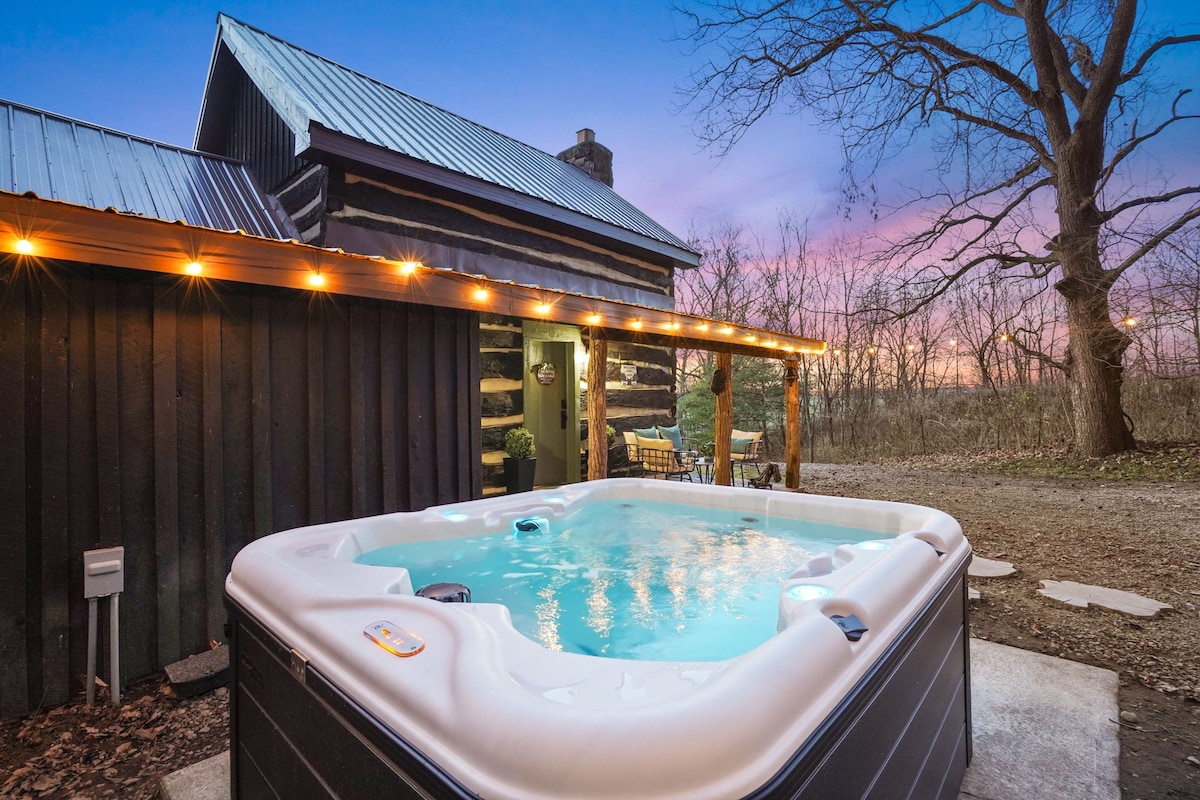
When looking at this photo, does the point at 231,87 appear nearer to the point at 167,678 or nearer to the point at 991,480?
the point at 167,678

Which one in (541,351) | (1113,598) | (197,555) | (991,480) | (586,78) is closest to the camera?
(197,555)

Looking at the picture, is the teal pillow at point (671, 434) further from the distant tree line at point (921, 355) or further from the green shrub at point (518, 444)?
the distant tree line at point (921, 355)

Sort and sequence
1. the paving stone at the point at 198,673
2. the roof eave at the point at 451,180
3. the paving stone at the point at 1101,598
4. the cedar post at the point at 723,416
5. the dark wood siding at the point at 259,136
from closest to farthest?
the paving stone at the point at 198,673 < the paving stone at the point at 1101,598 < the roof eave at the point at 451,180 < the dark wood siding at the point at 259,136 < the cedar post at the point at 723,416

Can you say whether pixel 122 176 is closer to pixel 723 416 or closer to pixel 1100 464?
pixel 723 416

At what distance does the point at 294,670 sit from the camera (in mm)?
1185

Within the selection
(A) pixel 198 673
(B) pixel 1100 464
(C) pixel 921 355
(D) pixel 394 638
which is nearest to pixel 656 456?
(A) pixel 198 673

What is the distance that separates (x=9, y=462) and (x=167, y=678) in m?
1.12

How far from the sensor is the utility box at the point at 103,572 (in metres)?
2.33

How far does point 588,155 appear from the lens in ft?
27.4

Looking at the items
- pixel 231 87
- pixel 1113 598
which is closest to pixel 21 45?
pixel 231 87

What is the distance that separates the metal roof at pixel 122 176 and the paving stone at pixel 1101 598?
5.66 metres

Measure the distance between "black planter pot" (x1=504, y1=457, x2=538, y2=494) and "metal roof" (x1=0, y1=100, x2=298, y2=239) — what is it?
2636 mm

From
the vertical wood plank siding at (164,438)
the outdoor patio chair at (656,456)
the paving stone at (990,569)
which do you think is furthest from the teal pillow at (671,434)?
the vertical wood plank siding at (164,438)

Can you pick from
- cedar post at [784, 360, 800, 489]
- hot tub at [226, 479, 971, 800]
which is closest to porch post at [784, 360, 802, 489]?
cedar post at [784, 360, 800, 489]
